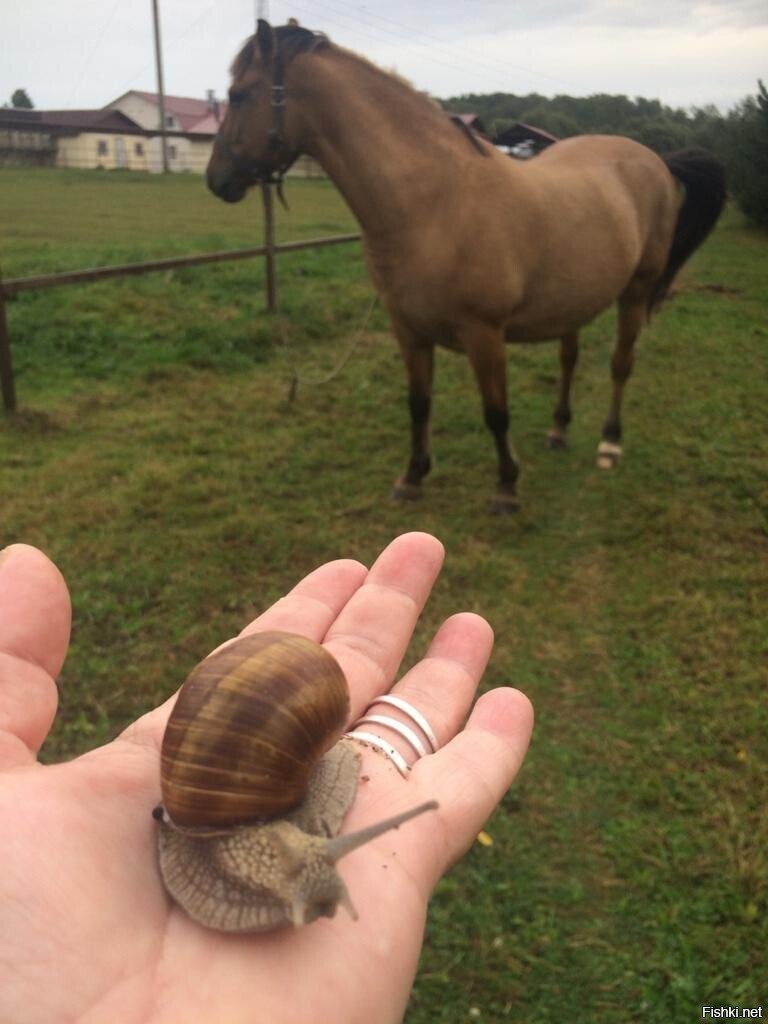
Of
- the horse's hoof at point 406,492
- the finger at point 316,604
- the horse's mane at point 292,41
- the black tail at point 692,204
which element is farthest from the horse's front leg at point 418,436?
the finger at point 316,604

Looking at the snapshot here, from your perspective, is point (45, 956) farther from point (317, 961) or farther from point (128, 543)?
point (128, 543)

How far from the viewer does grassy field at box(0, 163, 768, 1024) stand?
7.38 ft

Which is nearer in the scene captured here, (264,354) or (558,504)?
(558,504)

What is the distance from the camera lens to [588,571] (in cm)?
398

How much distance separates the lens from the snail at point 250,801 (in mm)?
1311

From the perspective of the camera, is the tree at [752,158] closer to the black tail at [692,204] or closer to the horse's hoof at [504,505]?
the black tail at [692,204]

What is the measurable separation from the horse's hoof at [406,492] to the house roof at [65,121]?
449 centimetres

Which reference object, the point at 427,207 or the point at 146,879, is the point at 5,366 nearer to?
the point at 427,207

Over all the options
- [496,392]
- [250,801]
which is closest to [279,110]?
[496,392]

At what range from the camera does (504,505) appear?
453 cm

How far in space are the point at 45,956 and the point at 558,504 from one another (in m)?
3.84

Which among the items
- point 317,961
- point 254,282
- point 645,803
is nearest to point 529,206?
point 645,803

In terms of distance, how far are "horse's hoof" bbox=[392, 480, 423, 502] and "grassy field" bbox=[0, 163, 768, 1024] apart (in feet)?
0.23

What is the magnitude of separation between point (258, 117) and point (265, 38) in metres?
0.35
